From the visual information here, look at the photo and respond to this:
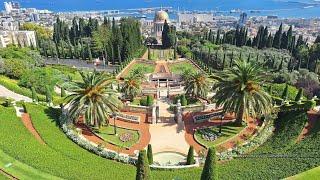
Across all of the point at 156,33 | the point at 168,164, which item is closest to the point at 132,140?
the point at 168,164

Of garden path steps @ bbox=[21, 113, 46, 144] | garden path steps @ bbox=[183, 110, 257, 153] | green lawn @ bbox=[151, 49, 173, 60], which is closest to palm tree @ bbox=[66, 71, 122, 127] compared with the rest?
garden path steps @ bbox=[21, 113, 46, 144]

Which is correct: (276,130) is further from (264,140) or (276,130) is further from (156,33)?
Result: (156,33)

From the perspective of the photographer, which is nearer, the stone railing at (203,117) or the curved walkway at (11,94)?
the stone railing at (203,117)

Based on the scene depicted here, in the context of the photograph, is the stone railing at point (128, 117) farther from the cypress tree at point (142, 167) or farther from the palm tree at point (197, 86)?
the cypress tree at point (142, 167)

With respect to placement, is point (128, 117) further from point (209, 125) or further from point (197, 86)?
point (197, 86)

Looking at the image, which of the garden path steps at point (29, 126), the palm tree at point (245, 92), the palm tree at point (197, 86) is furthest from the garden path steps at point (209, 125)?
the garden path steps at point (29, 126)
